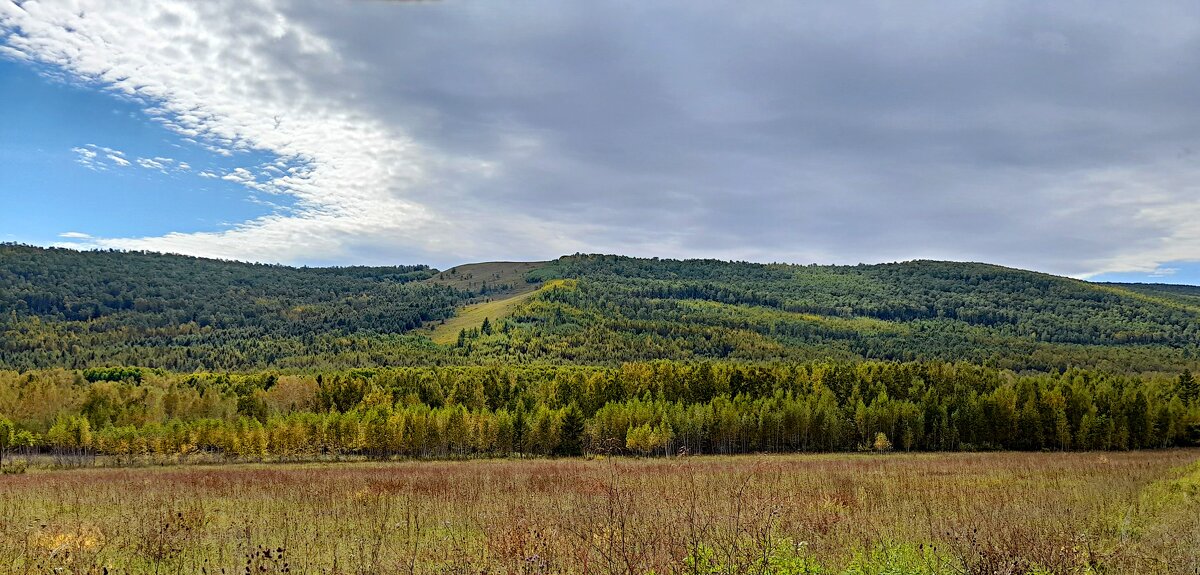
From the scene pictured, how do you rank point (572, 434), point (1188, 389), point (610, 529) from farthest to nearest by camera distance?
point (1188, 389) → point (572, 434) → point (610, 529)

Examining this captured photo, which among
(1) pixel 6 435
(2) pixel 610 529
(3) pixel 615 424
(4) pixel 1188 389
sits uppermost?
(2) pixel 610 529

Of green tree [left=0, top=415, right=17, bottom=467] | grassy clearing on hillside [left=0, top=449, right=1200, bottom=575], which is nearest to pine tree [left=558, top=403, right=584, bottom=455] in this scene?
grassy clearing on hillside [left=0, top=449, right=1200, bottom=575]

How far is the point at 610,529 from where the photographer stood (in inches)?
376

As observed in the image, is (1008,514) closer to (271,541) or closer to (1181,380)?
(271,541)

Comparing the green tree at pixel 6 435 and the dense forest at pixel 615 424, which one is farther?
the dense forest at pixel 615 424

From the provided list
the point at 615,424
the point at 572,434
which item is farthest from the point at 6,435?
the point at 615,424

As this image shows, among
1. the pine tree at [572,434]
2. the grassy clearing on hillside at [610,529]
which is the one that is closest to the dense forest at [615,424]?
the pine tree at [572,434]

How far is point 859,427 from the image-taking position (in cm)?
8175

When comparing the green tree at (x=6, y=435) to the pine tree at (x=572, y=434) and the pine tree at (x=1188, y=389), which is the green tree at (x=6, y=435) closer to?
the pine tree at (x=572, y=434)

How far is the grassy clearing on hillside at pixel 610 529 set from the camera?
8656 millimetres

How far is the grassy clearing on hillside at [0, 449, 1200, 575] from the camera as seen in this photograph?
8.66 m

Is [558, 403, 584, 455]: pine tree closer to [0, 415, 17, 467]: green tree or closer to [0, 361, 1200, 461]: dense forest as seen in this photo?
[0, 361, 1200, 461]: dense forest

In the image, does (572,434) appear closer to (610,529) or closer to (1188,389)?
(610,529)

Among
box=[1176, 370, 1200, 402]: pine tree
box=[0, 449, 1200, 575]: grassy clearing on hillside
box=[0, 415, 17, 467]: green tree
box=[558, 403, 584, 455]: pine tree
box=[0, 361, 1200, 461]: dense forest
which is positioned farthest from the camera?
box=[1176, 370, 1200, 402]: pine tree
